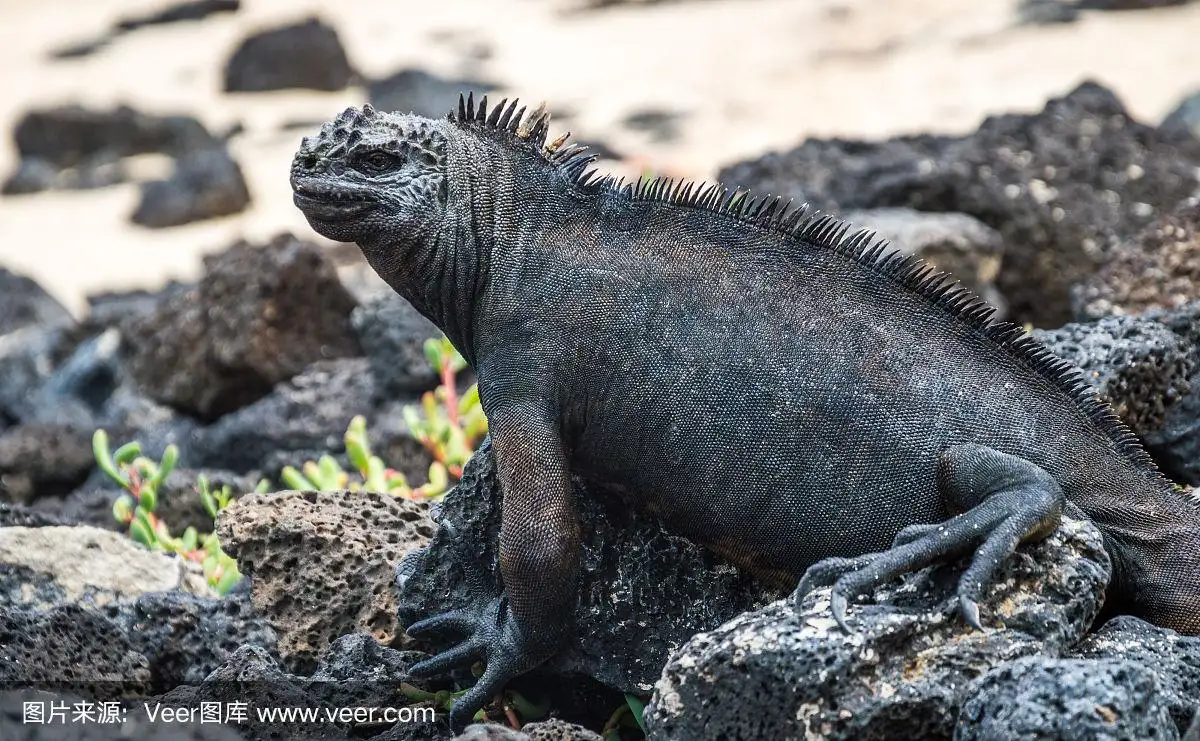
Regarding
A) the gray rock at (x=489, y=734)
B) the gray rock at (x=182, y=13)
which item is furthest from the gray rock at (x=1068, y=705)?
the gray rock at (x=182, y=13)

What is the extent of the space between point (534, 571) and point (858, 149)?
4915mm

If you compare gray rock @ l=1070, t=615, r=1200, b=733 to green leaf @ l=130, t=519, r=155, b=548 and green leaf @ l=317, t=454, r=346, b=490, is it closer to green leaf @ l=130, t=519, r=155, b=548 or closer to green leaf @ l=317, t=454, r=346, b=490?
green leaf @ l=317, t=454, r=346, b=490

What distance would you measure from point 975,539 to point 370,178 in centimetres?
164

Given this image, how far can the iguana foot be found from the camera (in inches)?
134

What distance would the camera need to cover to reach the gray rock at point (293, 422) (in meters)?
6.22

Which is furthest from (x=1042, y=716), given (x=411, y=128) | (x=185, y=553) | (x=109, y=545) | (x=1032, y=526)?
(x=185, y=553)

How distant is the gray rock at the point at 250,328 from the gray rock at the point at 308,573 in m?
2.85

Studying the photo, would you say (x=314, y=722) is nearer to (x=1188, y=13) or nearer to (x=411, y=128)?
(x=411, y=128)

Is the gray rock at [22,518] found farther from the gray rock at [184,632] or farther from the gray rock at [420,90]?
the gray rock at [420,90]

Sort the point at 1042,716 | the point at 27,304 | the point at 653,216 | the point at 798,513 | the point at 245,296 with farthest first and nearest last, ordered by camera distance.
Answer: the point at 27,304, the point at 245,296, the point at 653,216, the point at 798,513, the point at 1042,716

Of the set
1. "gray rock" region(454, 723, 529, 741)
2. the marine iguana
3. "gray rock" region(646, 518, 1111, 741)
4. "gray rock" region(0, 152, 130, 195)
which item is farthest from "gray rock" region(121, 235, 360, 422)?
"gray rock" region(0, 152, 130, 195)

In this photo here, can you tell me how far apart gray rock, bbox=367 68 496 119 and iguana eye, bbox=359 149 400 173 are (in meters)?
9.59

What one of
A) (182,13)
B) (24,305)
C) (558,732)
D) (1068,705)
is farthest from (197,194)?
(1068,705)

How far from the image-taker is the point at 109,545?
4.29m
